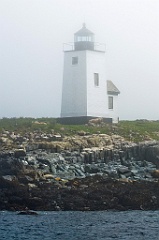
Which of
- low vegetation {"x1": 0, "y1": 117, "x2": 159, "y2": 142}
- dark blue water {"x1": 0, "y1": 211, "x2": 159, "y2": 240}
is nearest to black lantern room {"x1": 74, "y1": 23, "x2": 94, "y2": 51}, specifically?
low vegetation {"x1": 0, "y1": 117, "x2": 159, "y2": 142}

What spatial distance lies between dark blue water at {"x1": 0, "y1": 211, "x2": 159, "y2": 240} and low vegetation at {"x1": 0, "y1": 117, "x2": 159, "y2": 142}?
55.9ft

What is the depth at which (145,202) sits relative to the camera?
38.3 meters

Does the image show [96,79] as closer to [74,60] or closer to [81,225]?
[74,60]

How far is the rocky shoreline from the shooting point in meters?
37.9

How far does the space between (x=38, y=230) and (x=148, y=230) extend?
4344mm

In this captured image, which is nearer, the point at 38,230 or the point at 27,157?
the point at 38,230

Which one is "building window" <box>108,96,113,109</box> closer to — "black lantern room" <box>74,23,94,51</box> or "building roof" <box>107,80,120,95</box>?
"building roof" <box>107,80,120,95</box>

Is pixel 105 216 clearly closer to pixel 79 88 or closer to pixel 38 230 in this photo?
pixel 38 230

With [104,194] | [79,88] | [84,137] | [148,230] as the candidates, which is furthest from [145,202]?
[79,88]

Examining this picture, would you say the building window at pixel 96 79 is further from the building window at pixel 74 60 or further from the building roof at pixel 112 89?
the building roof at pixel 112 89

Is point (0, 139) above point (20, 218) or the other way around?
above

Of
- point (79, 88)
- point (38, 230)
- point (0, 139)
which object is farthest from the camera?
point (79, 88)

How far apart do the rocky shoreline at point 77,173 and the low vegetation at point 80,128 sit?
1.23m

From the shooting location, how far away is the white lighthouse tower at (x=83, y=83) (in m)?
59.2
